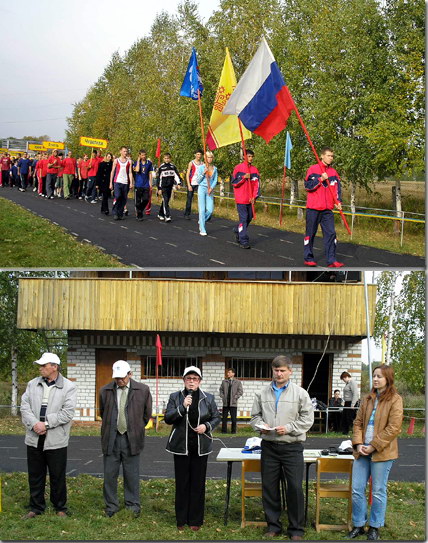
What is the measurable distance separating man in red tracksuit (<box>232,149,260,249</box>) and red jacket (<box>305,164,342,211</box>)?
1463 mm

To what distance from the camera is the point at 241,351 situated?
573 inches

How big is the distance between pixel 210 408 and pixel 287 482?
95 cm

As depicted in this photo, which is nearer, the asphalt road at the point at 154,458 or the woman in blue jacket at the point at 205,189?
the asphalt road at the point at 154,458

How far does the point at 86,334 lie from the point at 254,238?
3.68m

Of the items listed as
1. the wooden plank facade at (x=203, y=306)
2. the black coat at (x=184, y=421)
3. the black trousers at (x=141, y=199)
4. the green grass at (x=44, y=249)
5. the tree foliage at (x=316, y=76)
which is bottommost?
the black coat at (x=184, y=421)

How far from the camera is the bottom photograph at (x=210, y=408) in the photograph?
7129mm

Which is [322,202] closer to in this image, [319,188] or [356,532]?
[319,188]

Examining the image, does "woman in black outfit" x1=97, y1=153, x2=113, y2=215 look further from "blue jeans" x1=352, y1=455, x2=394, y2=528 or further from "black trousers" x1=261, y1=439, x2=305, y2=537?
"blue jeans" x1=352, y1=455, x2=394, y2=528

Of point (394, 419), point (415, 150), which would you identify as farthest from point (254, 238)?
point (415, 150)

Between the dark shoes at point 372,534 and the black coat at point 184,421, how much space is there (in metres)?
1.49

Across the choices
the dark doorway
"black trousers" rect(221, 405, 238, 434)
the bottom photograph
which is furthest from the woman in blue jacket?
"black trousers" rect(221, 405, 238, 434)

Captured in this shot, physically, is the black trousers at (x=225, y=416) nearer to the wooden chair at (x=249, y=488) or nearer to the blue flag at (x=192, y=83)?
the blue flag at (x=192, y=83)

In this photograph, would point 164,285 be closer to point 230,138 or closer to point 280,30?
point 230,138

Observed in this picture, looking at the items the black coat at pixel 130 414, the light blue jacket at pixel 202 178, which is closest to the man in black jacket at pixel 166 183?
the light blue jacket at pixel 202 178
